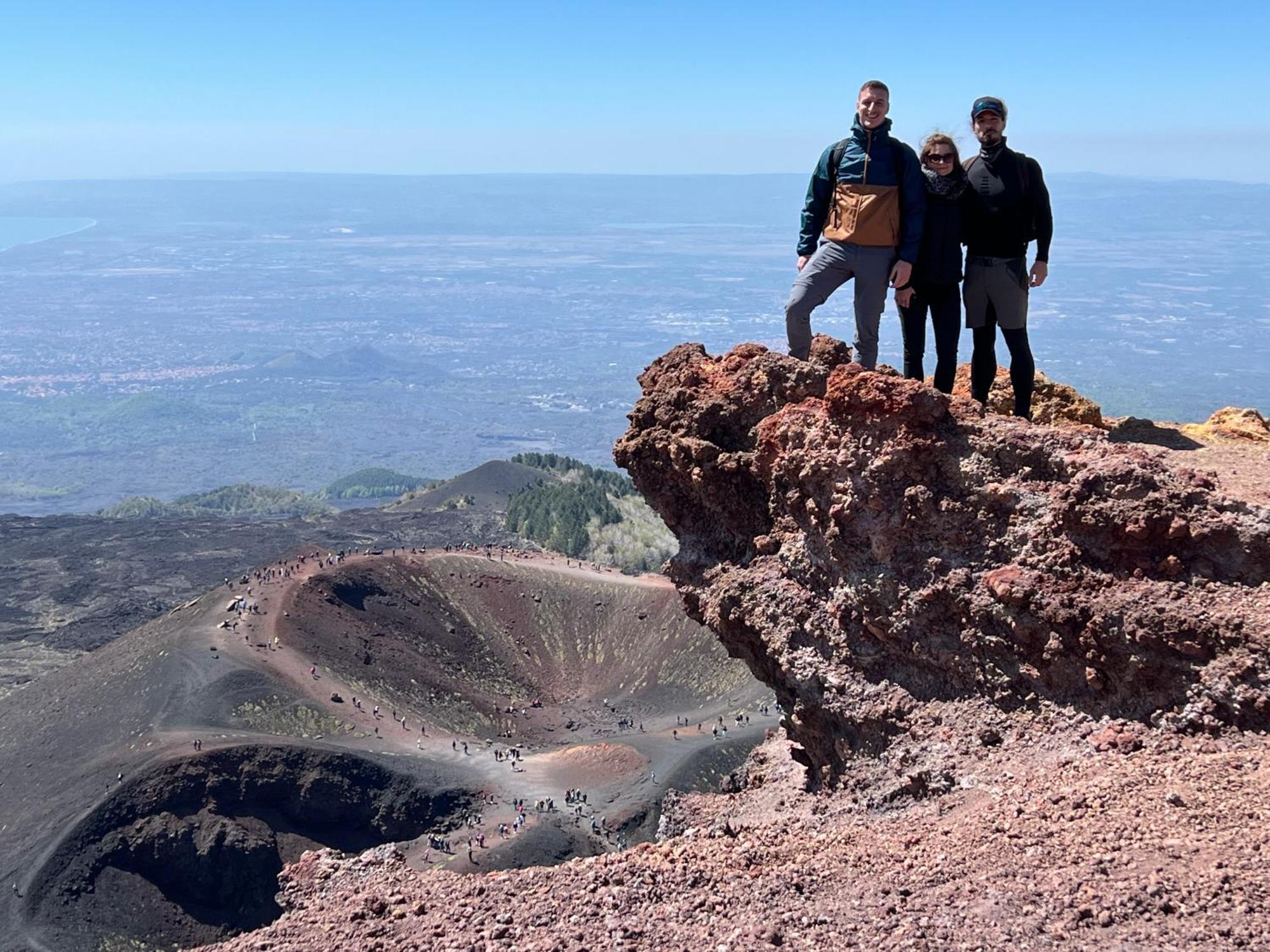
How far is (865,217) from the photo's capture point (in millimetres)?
10461

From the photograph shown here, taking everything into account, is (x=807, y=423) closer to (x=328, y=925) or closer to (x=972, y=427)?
(x=972, y=427)

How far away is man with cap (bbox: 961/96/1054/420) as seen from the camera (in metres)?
10.5

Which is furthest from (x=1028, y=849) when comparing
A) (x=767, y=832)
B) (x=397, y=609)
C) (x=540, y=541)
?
(x=540, y=541)

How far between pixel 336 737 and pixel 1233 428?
42082 mm

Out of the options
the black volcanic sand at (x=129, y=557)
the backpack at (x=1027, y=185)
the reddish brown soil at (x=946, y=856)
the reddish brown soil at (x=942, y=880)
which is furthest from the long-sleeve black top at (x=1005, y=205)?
the black volcanic sand at (x=129, y=557)

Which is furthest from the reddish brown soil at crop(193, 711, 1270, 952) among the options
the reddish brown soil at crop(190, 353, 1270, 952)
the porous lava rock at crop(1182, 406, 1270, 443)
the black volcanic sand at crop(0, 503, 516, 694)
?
the black volcanic sand at crop(0, 503, 516, 694)

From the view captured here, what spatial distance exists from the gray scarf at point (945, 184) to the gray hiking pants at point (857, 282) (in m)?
0.66

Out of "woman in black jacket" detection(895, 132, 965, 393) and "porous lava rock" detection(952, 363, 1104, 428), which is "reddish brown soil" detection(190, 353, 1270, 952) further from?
"porous lava rock" detection(952, 363, 1104, 428)

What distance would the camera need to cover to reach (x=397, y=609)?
6397 cm

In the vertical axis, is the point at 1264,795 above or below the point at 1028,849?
above

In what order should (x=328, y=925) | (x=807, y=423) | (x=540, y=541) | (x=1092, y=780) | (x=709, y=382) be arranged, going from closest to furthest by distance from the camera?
(x=1092, y=780) → (x=328, y=925) → (x=807, y=423) → (x=709, y=382) → (x=540, y=541)

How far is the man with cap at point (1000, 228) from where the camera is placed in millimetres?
10508

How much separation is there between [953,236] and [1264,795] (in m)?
5.68

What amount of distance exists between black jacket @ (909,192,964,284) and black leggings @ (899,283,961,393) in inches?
5.9
